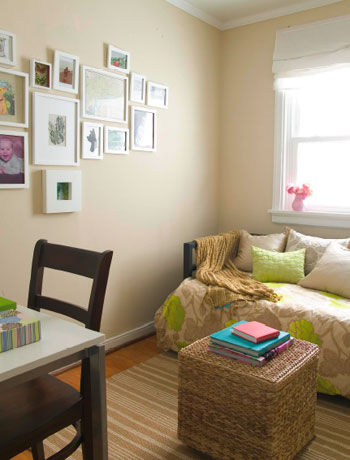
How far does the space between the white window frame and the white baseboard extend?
55.1 inches

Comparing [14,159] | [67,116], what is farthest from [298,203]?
[14,159]

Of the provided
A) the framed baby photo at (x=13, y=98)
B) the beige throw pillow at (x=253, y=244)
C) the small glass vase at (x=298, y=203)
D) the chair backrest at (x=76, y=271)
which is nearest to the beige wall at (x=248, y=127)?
the small glass vase at (x=298, y=203)

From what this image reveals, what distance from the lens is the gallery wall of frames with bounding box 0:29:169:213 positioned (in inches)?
93.7

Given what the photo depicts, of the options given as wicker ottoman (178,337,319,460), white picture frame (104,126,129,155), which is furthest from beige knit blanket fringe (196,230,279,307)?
white picture frame (104,126,129,155)

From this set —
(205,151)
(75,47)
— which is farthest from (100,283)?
(205,151)

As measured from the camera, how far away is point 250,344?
1.88m

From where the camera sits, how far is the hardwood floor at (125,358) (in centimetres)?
269

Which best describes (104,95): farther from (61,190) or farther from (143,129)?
(61,190)

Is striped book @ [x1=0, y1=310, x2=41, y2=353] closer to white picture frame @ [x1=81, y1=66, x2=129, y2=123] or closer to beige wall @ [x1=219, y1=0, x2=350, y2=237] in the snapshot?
white picture frame @ [x1=81, y1=66, x2=129, y2=123]

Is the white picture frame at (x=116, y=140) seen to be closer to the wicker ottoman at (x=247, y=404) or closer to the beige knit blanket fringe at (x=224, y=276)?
the beige knit blanket fringe at (x=224, y=276)

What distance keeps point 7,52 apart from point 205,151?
1971 mm

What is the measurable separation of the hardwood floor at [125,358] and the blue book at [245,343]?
1.05 meters

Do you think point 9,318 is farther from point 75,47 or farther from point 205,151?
point 205,151

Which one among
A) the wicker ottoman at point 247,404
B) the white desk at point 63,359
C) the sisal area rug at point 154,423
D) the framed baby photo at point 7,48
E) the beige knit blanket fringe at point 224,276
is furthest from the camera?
the beige knit blanket fringe at point 224,276
